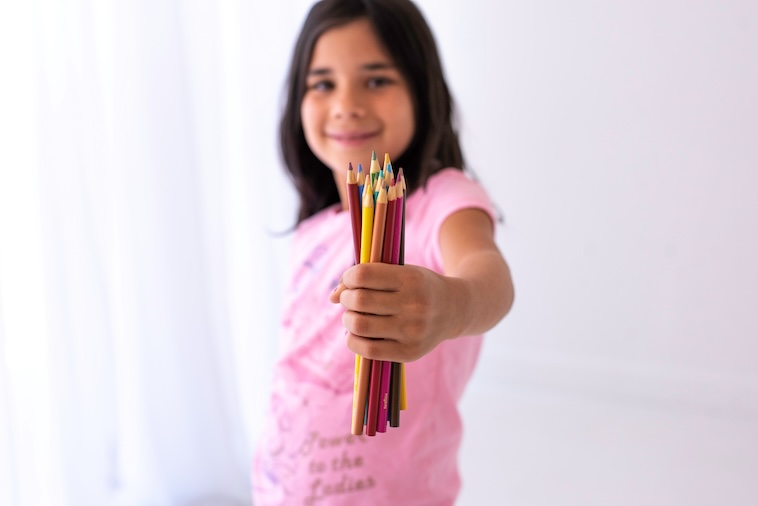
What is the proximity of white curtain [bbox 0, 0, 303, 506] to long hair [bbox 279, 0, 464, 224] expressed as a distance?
32 cm

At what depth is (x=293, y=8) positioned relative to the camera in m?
1.49

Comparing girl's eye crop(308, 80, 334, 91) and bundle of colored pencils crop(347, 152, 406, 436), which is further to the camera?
girl's eye crop(308, 80, 334, 91)

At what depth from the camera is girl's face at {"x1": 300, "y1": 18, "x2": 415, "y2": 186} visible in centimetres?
82

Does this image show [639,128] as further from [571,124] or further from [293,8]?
[293,8]

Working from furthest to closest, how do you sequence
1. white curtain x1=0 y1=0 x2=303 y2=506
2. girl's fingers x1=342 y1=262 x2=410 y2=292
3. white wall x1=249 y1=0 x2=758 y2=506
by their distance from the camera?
white wall x1=249 y1=0 x2=758 y2=506 < white curtain x1=0 y1=0 x2=303 y2=506 < girl's fingers x1=342 y1=262 x2=410 y2=292

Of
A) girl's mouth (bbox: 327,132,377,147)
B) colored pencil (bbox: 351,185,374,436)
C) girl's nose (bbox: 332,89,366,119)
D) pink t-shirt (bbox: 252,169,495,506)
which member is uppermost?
girl's nose (bbox: 332,89,366,119)

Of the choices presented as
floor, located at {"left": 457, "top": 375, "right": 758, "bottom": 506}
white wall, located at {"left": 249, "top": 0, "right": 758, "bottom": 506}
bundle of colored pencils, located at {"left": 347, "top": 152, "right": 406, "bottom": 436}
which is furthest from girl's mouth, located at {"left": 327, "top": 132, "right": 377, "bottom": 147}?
floor, located at {"left": 457, "top": 375, "right": 758, "bottom": 506}

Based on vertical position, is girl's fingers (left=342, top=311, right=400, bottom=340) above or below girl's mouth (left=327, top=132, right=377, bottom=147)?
below

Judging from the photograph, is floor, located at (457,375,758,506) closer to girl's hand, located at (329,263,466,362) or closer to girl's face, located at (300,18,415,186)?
girl's face, located at (300,18,415,186)

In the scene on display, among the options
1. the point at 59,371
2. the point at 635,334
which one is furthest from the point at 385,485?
the point at 635,334

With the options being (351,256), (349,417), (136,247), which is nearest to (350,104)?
(351,256)

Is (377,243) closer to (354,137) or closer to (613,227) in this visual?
(354,137)

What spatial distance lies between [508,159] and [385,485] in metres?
1.12

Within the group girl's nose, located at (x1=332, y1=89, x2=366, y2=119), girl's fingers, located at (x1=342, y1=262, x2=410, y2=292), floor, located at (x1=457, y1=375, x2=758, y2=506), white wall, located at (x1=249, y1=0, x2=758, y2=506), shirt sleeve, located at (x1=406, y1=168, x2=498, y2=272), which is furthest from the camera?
white wall, located at (x1=249, y1=0, x2=758, y2=506)
